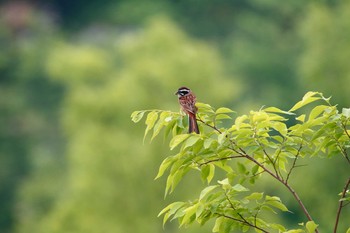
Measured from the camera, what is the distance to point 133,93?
95.6ft

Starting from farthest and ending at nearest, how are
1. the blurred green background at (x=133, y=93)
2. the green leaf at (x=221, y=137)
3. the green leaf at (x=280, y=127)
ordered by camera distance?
1. the blurred green background at (x=133, y=93)
2. the green leaf at (x=280, y=127)
3. the green leaf at (x=221, y=137)

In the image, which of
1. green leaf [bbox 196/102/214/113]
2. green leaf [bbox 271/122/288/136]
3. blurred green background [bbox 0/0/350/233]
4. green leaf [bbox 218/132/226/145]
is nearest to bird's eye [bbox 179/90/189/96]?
green leaf [bbox 196/102/214/113]

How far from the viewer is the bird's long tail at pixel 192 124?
5.77 m

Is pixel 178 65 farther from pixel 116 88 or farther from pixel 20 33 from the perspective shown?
pixel 20 33

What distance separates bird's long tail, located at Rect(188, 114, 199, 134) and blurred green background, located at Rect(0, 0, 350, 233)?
18136 millimetres

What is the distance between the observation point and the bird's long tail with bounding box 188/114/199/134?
5773mm

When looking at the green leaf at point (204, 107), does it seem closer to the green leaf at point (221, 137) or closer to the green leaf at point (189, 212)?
the green leaf at point (221, 137)

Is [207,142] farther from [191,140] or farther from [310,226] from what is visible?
[310,226]

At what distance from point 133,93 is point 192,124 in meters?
23.3

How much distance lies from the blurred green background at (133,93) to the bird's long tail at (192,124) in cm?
1814

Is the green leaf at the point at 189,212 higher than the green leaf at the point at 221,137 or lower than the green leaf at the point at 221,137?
lower

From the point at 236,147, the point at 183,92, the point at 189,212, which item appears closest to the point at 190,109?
the point at 236,147

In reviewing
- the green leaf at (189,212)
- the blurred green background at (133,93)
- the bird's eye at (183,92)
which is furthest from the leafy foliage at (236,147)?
the blurred green background at (133,93)

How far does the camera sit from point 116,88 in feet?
98.7
